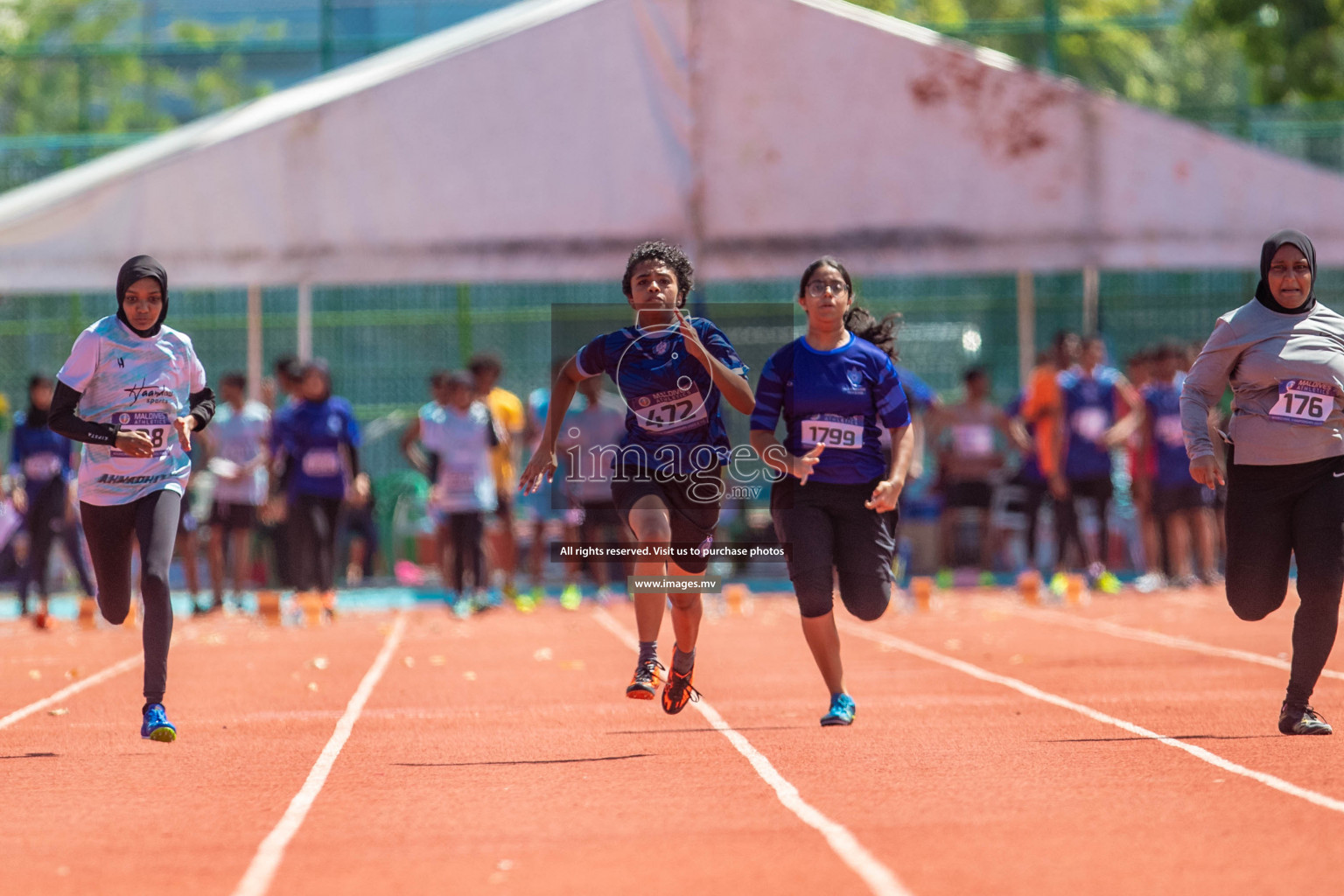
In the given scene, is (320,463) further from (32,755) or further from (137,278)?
(32,755)

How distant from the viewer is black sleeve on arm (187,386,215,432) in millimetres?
8430

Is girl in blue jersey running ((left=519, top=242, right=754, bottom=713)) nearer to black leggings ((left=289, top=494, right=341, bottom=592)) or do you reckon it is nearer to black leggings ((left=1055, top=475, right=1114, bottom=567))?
black leggings ((left=289, top=494, right=341, bottom=592))

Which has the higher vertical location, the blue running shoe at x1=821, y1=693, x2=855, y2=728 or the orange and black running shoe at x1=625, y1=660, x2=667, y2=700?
the orange and black running shoe at x1=625, y1=660, x2=667, y2=700

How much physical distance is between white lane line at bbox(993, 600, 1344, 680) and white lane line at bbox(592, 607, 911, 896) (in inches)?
137

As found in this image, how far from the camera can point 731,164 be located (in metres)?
16.9

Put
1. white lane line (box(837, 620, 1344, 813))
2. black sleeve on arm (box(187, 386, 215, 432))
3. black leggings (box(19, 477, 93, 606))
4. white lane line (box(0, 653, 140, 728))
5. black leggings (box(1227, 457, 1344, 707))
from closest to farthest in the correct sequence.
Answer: white lane line (box(837, 620, 1344, 813)) → black leggings (box(1227, 457, 1344, 707)) → black sleeve on arm (box(187, 386, 215, 432)) → white lane line (box(0, 653, 140, 728)) → black leggings (box(19, 477, 93, 606))

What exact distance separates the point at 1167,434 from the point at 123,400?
10.9 meters

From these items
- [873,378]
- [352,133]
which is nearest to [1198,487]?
[352,133]

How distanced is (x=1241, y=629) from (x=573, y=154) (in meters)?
7.23

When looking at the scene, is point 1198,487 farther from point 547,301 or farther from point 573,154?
point 547,301

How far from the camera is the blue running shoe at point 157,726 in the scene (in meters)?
8.08

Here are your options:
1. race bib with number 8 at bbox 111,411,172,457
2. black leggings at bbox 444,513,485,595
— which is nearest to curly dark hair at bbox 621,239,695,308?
race bib with number 8 at bbox 111,411,172,457

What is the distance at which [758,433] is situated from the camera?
8109mm

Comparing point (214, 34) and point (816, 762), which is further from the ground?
point (214, 34)
